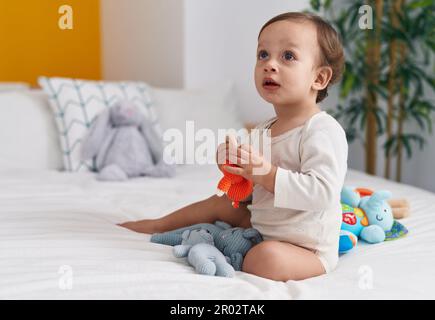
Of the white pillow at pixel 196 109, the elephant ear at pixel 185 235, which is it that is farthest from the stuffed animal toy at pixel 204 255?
the white pillow at pixel 196 109

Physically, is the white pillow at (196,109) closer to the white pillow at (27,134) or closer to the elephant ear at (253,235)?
the white pillow at (27,134)

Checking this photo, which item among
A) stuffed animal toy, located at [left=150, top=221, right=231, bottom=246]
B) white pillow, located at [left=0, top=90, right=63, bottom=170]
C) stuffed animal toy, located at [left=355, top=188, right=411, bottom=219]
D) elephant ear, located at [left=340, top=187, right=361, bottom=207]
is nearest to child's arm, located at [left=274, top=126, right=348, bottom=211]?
stuffed animal toy, located at [left=150, top=221, right=231, bottom=246]

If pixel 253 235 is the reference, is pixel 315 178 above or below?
above

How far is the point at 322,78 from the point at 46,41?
1.69 meters

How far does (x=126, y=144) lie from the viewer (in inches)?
79.3

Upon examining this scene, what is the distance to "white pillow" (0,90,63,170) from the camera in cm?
199

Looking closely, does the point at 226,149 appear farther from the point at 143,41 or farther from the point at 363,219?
the point at 143,41

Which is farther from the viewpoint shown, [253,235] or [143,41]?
[143,41]

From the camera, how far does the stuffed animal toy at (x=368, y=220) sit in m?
1.20

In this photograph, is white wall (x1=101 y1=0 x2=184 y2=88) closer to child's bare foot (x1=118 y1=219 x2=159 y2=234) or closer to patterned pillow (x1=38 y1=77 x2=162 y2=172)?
patterned pillow (x1=38 y1=77 x2=162 y2=172)

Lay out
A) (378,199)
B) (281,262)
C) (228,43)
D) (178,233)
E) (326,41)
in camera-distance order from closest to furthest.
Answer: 1. (281,262)
2. (326,41)
3. (178,233)
4. (378,199)
5. (228,43)

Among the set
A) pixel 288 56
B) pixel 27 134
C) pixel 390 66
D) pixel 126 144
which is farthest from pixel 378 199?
pixel 390 66

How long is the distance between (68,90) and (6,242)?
3.66 ft

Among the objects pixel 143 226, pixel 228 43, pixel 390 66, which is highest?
pixel 228 43
